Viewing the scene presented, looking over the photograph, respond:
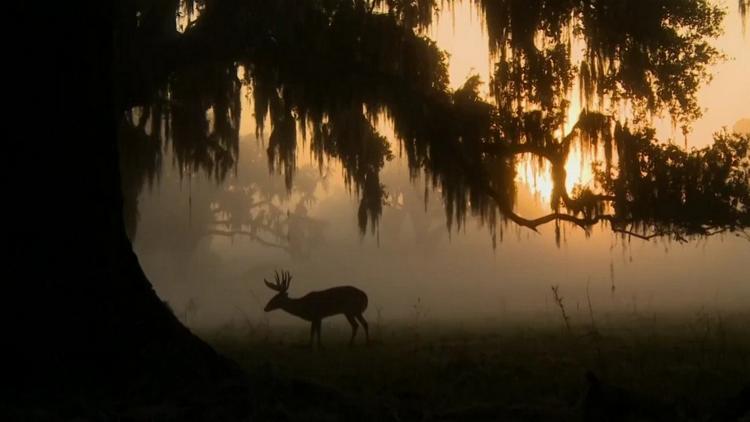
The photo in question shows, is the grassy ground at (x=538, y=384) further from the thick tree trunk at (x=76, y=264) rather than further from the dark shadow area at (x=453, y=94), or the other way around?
the dark shadow area at (x=453, y=94)

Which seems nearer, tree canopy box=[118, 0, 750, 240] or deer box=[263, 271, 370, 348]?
tree canopy box=[118, 0, 750, 240]

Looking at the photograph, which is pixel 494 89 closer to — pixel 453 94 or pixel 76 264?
pixel 453 94

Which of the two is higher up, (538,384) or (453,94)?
(453,94)

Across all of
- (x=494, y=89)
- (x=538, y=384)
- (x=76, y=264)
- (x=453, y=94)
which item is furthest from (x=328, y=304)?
(x=76, y=264)

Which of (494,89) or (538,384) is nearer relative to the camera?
(538,384)

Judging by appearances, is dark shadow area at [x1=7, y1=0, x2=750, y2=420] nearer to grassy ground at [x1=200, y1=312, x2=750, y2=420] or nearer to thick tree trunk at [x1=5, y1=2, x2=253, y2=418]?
thick tree trunk at [x1=5, y1=2, x2=253, y2=418]


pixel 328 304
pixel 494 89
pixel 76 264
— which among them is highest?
pixel 494 89

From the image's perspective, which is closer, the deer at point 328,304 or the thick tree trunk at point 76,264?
the thick tree trunk at point 76,264

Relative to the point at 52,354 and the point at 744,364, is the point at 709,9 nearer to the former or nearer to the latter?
the point at 744,364

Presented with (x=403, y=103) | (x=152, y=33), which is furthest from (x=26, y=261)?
(x=403, y=103)

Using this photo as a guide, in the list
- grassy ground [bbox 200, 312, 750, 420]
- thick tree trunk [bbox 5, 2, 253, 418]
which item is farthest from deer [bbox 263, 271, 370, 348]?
thick tree trunk [bbox 5, 2, 253, 418]

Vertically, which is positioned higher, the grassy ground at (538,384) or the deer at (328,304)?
the deer at (328,304)

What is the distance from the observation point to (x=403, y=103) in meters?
8.69

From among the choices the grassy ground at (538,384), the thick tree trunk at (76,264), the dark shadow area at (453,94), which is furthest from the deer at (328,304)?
the thick tree trunk at (76,264)
